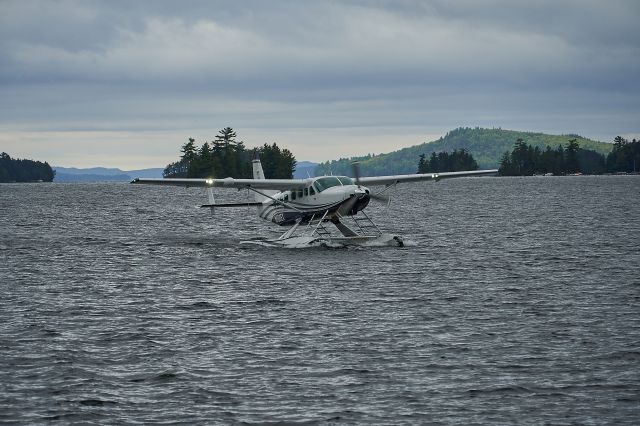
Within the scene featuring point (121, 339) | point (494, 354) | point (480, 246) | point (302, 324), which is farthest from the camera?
point (480, 246)

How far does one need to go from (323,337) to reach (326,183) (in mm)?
22613

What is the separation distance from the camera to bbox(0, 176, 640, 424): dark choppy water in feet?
57.1

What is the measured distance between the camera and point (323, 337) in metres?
23.5

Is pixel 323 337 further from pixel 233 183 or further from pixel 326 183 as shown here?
pixel 233 183

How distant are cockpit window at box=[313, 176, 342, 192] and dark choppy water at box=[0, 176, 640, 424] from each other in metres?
3.19

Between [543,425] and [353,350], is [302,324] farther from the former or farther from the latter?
[543,425]

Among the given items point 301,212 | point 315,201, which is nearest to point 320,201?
point 315,201

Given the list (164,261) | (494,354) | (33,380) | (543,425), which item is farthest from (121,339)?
(164,261)

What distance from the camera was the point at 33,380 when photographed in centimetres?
1922

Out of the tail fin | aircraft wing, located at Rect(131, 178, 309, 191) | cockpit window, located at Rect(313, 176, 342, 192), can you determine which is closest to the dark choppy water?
cockpit window, located at Rect(313, 176, 342, 192)

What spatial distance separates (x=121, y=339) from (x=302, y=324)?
492 centimetres

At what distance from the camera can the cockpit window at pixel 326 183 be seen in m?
45.4

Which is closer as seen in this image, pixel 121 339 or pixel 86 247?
pixel 121 339

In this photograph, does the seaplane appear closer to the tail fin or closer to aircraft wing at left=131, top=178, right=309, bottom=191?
aircraft wing at left=131, top=178, right=309, bottom=191
